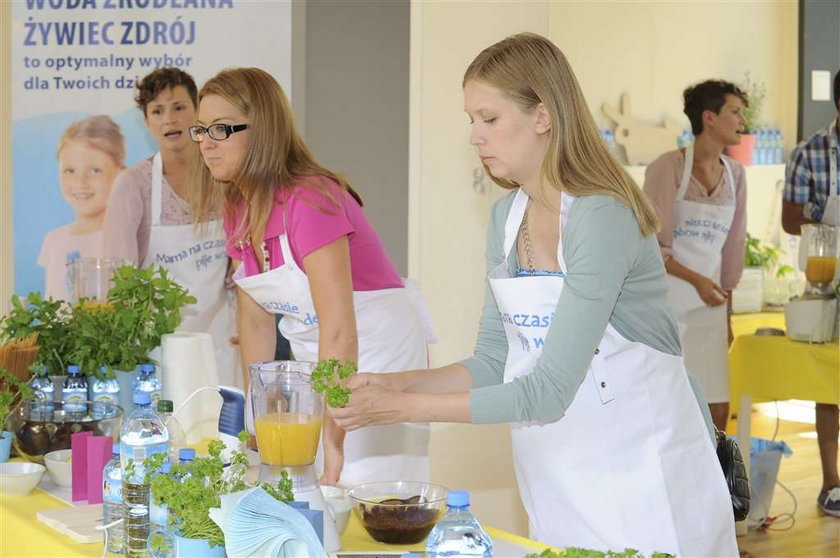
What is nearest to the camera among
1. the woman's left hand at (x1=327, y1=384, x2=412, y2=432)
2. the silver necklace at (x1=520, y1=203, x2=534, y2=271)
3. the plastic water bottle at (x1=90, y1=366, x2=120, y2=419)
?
the woman's left hand at (x1=327, y1=384, x2=412, y2=432)

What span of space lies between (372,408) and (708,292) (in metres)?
3.16

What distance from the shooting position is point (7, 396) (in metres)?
2.49

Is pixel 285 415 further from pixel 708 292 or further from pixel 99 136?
pixel 708 292

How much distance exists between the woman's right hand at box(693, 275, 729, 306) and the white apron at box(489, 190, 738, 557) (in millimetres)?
2789

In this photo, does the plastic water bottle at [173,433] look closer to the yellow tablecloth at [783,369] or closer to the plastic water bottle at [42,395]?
the plastic water bottle at [42,395]

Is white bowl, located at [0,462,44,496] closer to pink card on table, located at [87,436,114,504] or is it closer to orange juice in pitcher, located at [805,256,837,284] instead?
pink card on table, located at [87,436,114,504]

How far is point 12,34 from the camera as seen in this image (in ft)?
14.0

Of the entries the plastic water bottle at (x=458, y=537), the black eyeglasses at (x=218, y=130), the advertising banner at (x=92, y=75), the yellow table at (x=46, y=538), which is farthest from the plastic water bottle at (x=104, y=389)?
the advertising banner at (x=92, y=75)

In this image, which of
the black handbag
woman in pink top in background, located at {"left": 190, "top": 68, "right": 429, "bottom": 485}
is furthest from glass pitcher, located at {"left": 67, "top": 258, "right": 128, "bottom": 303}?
the black handbag

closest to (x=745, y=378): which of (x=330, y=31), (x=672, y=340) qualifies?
(x=330, y=31)

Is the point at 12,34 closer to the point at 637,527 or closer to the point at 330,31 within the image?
the point at 330,31

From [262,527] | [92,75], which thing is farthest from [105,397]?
[92,75]

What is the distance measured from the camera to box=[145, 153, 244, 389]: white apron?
4102mm

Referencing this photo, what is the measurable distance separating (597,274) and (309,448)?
0.56 m
